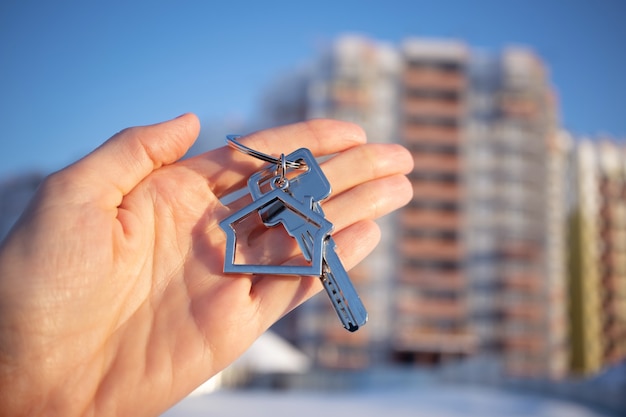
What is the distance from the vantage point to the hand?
5.22 ft

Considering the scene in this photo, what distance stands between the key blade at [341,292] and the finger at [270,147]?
35cm

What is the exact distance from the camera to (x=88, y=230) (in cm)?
167

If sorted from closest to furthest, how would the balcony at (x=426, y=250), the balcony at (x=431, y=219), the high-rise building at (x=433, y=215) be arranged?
the high-rise building at (x=433, y=215) < the balcony at (x=426, y=250) < the balcony at (x=431, y=219)

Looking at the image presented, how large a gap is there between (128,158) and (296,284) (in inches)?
21.4

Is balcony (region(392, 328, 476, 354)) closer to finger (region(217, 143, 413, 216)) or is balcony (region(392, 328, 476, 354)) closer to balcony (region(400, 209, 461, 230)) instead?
balcony (region(400, 209, 461, 230))

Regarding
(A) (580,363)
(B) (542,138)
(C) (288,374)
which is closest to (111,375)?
(C) (288,374)

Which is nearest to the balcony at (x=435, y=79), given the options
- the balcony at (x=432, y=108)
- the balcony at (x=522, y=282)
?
the balcony at (x=432, y=108)

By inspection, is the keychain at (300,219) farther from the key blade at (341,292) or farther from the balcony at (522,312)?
the balcony at (522,312)

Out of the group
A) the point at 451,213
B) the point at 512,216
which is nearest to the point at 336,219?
the point at 451,213

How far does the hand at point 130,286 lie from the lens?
1.59 metres

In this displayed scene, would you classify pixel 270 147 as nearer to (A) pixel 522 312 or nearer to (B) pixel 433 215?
(B) pixel 433 215

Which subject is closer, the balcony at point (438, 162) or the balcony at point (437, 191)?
the balcony at point (438, 162)

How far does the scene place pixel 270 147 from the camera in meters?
2.02

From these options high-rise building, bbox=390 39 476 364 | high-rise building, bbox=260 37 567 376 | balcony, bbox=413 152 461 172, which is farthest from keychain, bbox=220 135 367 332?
balcony, bbox=413 152 461 172
